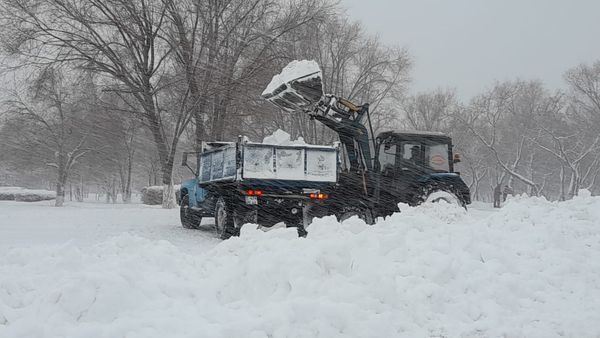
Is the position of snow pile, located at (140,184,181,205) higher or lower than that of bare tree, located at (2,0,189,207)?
lower

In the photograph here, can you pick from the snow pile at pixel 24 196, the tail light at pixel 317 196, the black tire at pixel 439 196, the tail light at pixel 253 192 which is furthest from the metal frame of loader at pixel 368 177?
the snow pile at pixel 24 196

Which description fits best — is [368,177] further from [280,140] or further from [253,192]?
[253,192]

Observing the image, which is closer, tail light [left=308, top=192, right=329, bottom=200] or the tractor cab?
tail light [left=308, top=192, right=329, bottom=200]

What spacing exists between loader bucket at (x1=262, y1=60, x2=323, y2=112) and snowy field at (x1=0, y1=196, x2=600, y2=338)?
17.2ft

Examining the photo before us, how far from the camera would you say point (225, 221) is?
12.2 meters

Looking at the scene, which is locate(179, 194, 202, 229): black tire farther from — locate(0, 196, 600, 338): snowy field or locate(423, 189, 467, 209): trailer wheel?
locate(0, 196, 600, 338): snowy field

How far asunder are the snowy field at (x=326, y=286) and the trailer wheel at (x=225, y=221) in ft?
15.4

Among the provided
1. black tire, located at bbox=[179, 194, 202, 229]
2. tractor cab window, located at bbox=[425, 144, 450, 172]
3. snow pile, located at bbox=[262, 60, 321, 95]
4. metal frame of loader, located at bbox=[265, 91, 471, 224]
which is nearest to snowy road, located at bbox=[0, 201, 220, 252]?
black tire, located at bbox=[179, 194, 202, 229]

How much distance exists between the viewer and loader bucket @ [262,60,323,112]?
467 inches

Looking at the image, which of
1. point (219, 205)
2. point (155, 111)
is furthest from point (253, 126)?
point (219, 205)

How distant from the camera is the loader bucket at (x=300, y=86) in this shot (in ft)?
38.9

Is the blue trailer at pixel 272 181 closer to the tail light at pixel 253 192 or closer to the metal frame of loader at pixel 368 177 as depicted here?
the tail light at pixel 253 192

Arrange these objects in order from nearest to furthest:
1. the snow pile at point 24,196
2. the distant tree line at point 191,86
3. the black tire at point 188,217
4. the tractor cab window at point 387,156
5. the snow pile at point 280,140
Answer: the snow pile at point 280,140 < the tractor cab window at point 387,156 < the black tire at point 188,217 < the distant tree line at point 191,86 < the snow pile at point 24,196

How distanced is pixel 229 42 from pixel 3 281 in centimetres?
2068
